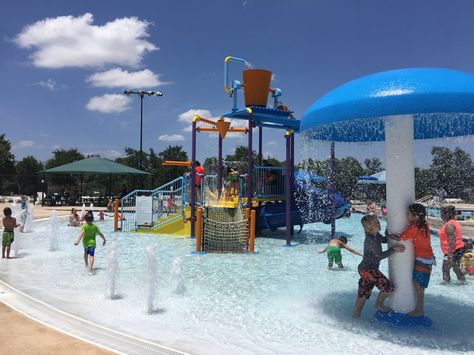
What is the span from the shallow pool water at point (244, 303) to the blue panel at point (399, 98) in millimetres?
2550

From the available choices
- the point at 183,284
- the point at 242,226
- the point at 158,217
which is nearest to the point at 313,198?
the point at 242,226

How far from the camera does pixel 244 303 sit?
632cm

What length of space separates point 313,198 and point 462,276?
693 centimetres

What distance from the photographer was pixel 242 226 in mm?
11859

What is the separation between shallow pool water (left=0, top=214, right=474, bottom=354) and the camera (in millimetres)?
4586

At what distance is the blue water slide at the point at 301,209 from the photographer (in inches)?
559

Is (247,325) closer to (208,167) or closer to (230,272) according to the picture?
(230,272)

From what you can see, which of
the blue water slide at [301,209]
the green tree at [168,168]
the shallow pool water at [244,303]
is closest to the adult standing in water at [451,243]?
the shallow pool water at [244,303]

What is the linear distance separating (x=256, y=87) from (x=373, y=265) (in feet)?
31.2

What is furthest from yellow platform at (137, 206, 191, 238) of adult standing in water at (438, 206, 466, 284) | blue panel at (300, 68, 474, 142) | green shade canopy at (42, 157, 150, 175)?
green shade canopy at (42, 157, 150, 175)

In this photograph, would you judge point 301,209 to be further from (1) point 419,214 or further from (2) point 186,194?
(1) point 419,214

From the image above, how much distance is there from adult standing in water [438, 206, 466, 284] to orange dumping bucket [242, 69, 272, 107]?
754 centimetres

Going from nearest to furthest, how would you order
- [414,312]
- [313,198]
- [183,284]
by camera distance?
[414,312] → [183,284] → [313,198]

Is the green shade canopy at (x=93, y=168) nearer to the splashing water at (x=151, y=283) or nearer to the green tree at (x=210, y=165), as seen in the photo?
the green tree at (x=210, y=165)
